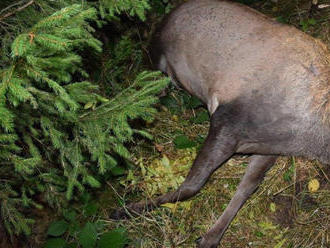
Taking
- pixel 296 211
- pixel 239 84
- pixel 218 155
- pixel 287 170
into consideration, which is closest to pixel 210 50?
pixel 239 84

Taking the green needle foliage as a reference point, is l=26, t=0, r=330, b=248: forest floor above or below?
below

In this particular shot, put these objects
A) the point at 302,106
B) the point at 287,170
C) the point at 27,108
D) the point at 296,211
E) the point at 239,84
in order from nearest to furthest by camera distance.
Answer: the point at 27,108
the point at 302,106
the point at 239,84
the point at 296,211
the point at 287,170

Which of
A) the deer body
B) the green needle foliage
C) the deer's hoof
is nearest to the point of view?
the green needle foliage

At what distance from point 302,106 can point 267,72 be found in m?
0.41

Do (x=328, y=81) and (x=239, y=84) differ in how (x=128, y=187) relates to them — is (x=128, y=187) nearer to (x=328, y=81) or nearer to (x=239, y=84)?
(x=239, y=84)

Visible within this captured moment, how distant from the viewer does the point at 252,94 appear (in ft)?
10.8

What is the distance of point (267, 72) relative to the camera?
329 centimetres

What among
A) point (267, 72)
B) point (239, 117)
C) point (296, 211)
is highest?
point (267, 72)

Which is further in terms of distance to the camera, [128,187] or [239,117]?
[128,187]

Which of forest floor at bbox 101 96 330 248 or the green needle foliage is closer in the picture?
the green needle foliage

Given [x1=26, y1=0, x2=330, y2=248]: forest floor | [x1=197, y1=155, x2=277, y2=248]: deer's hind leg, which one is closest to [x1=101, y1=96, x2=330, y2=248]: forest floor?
[x1=26, y1=0, x2=330, y2=248]: forest floor

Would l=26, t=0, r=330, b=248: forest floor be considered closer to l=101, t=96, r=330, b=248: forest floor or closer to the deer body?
l=101, t=96, r=330, b=248: forest floor

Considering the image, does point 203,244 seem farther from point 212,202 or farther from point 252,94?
point 252,94

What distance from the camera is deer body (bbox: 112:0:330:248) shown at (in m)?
3.17
